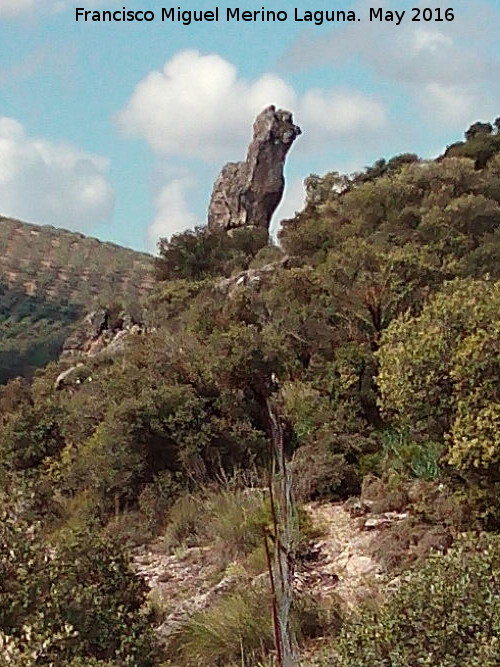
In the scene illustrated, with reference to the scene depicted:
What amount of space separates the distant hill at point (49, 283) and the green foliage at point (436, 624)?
3691cm

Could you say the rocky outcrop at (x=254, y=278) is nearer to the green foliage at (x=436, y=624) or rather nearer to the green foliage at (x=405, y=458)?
the green foliage at (x=405, y=458)

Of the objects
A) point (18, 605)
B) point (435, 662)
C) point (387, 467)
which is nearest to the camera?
point (435, 662)

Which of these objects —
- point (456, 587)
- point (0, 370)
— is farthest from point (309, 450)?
point (0, 370)

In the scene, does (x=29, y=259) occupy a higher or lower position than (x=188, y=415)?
higher

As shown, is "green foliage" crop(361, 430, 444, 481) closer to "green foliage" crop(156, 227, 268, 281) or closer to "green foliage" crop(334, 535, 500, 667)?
"green foliage" crop(334, 535, 500, 667)

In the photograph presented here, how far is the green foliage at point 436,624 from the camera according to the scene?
13.4 feet

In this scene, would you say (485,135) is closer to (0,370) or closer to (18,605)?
(0,370)

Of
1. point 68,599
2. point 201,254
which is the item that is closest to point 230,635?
point 68,599

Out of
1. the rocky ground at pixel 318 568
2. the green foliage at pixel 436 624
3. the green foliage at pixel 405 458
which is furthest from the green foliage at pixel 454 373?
the green foliage at pixel 436 624

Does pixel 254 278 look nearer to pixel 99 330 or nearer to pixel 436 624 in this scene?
pixel 99 330

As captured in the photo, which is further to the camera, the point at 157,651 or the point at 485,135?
the point at 485,135

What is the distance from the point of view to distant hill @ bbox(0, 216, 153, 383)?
4565cm

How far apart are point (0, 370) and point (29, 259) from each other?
27.8 meters

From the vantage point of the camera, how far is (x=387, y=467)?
9906 millimetres
